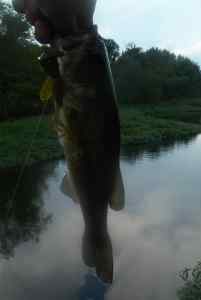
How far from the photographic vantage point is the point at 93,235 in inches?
49.2

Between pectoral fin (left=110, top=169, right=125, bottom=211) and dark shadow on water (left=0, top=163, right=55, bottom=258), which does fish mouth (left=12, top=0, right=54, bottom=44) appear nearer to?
pectoral fin (left=110, top=169, right=125, bottom=211)

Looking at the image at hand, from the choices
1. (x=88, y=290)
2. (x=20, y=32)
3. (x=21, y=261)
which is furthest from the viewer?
(x=20, y=32)

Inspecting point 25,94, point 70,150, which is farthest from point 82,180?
point 25,94

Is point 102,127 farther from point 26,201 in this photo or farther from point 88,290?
point 26,201

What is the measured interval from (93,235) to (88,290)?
7.19 m

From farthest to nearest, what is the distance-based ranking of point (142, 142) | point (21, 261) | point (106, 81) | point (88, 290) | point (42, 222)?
point (142, 142) → point (42, 222) → point (21, 261) → point (88, 290) → point (106, 81)

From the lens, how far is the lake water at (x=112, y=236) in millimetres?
8008

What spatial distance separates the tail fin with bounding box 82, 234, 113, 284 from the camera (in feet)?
3.88

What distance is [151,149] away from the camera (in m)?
20.0

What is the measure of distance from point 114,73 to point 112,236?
24.5m

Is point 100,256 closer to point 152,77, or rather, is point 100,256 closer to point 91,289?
point 91,289

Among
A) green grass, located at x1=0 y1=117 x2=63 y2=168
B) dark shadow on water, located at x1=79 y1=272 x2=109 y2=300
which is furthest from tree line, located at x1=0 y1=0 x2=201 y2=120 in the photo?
dark shadow on water, located at x1=79 y1=272 x2=109 y2=300

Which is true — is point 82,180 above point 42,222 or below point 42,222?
above

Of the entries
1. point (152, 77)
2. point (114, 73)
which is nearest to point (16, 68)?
point (114, 73)
